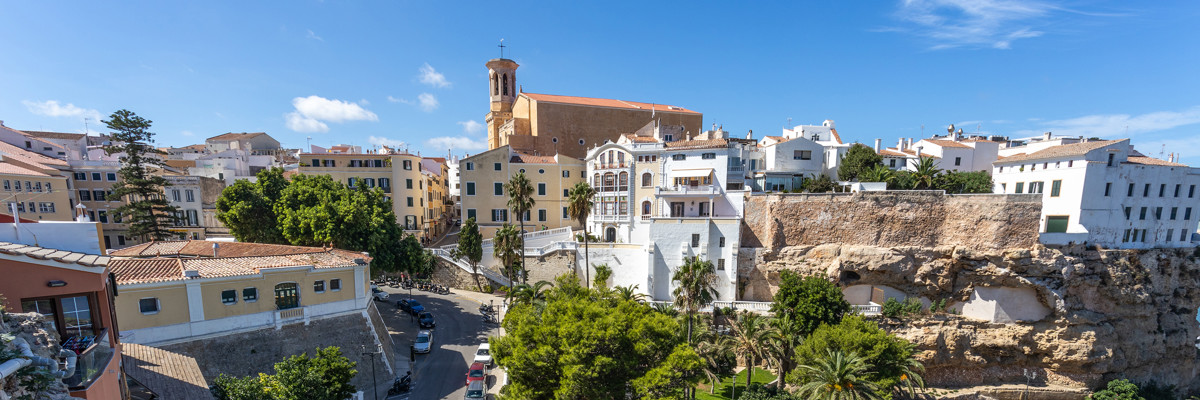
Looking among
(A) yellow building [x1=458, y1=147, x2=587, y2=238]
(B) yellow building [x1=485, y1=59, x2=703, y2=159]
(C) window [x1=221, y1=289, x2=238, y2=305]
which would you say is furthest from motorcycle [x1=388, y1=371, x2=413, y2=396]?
(B) yellow building [x1=485, y1=59, x2=703, y2=159]

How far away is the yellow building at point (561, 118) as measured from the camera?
53.6 metres

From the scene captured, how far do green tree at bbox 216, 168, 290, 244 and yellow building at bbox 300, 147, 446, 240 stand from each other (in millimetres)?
11496

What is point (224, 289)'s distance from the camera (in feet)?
66.1

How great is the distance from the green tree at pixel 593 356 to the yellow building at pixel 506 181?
1088 inches

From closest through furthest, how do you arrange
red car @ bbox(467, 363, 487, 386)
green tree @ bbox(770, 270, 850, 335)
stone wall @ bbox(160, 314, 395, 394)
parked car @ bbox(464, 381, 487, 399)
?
stone wall @ bbox(160, 314, 395, 394), parked car @ bbox(464, 381, 487, 399), red car @ bbox(467, 363, 487, 386), green tree @ bbox(770, 270, 850, 335)

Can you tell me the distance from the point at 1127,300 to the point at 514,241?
53125 mm

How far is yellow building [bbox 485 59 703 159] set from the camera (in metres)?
53.6

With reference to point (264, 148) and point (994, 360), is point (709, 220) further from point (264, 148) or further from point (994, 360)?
point (264, 148)

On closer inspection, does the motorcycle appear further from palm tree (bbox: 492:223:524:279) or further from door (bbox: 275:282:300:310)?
palm tree (bbox: 492:223:524:279)

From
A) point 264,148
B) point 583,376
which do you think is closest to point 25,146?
point 264,148

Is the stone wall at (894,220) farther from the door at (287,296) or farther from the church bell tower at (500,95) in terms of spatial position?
the church bell tower at (500,95)

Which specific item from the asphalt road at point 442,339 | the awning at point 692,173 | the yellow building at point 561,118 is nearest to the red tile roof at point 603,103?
the yellow building at point 561,118

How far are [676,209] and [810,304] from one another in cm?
1444

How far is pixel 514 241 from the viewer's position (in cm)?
3622
